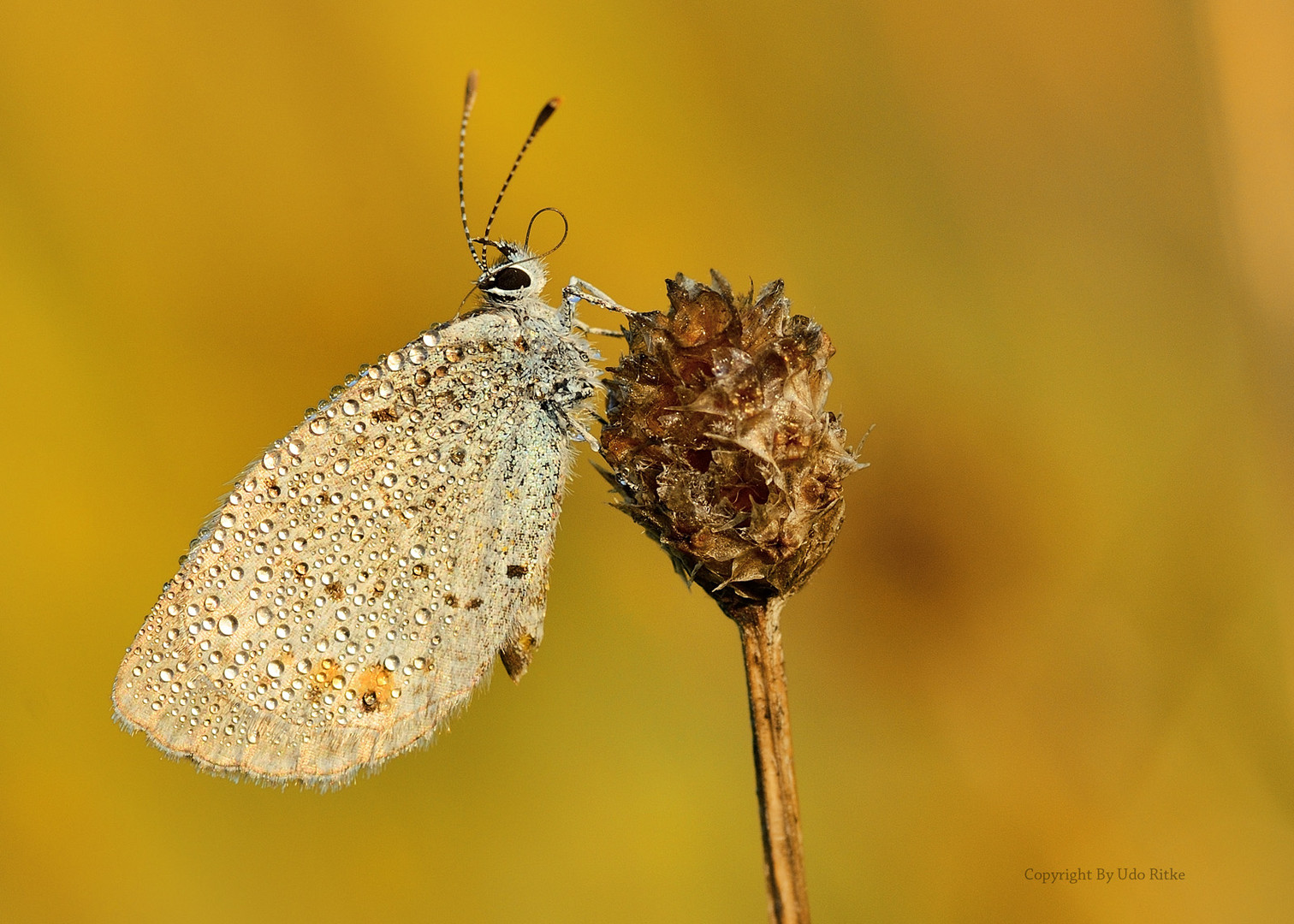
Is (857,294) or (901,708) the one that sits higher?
(857,294)

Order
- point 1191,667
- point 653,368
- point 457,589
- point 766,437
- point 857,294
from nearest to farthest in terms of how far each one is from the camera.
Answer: point 766,437, point 653,368, point 457,589, point 1191,667, point 857,294

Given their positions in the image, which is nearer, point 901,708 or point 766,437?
point 766,437

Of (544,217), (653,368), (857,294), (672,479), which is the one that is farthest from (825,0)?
(672,479)

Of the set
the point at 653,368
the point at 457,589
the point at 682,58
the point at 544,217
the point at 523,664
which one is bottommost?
the point at 523,664

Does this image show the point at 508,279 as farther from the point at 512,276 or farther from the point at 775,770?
the point at 775,770

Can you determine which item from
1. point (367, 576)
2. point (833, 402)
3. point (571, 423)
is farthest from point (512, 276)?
point (833, 402)

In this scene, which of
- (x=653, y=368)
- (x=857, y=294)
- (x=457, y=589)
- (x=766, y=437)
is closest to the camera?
(x=766, y=437)

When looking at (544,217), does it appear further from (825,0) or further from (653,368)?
(653,368)
